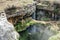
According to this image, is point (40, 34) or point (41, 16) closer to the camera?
point (40, 34)

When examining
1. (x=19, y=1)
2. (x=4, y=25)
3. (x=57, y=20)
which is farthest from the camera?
(x=57, y=20)

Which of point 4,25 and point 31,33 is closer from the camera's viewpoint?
point 4,25

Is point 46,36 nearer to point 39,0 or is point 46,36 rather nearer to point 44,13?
point 44,13

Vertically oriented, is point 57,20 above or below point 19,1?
below

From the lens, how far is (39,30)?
471 inches

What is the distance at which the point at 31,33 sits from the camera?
11242 millimetres

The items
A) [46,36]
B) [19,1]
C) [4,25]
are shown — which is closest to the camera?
[4,25]

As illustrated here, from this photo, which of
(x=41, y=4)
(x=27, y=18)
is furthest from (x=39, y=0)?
(x=27, y=18)

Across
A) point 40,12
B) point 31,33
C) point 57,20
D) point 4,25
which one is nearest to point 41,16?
point 40,12

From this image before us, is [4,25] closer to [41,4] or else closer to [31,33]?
[31,33]

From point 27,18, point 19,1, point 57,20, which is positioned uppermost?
point 19,1

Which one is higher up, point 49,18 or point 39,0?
point 39,0

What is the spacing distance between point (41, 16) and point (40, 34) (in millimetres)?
3216

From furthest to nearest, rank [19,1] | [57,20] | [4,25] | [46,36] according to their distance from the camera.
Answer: [57,20] < [19,1] < [46,36] < [4,25]
